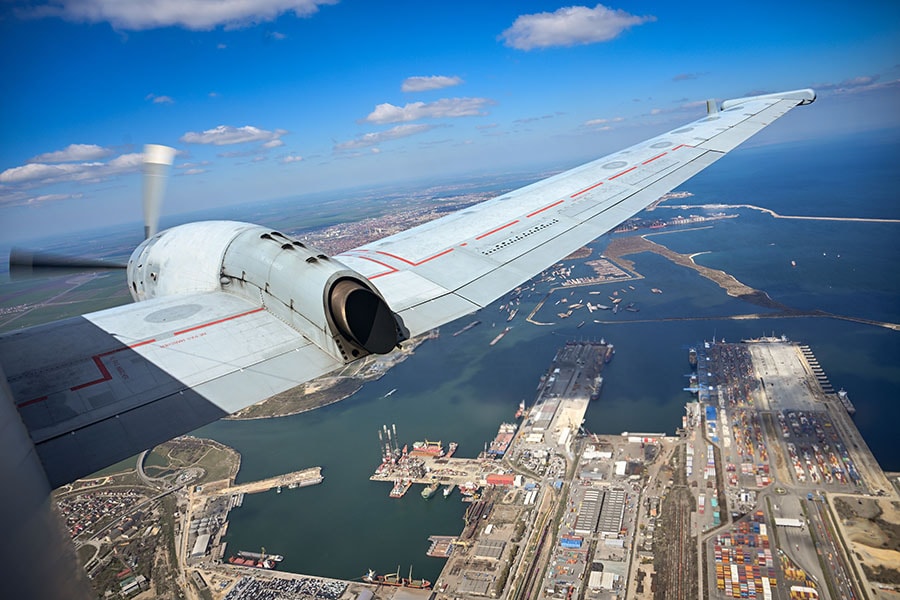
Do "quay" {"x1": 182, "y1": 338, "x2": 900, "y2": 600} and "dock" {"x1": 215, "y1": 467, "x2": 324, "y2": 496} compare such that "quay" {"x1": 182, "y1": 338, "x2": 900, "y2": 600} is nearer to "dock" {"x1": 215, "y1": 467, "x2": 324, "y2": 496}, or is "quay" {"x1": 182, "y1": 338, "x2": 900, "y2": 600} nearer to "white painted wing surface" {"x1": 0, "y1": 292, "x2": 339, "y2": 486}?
"dock" {"x1": 215, "y1": 467, "x2": 324, "y2": 496}

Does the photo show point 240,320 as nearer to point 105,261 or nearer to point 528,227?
point 105,261

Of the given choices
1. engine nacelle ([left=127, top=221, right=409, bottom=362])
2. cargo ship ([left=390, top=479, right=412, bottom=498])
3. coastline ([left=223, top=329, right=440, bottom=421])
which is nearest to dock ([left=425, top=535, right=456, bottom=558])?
cargo ship ([left=390, top=479, right=412, bottom=498])

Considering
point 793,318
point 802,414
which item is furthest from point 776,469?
point 793,318

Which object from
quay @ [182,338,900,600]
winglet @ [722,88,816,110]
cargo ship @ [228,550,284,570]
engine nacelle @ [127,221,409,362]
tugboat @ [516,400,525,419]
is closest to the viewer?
engine nacelle @ [127,221,409,362]

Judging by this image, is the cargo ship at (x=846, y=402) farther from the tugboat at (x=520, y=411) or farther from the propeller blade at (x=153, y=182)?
the propeller blade at (x=153, y=182)

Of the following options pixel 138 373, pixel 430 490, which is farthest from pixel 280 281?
pixel 430 490
